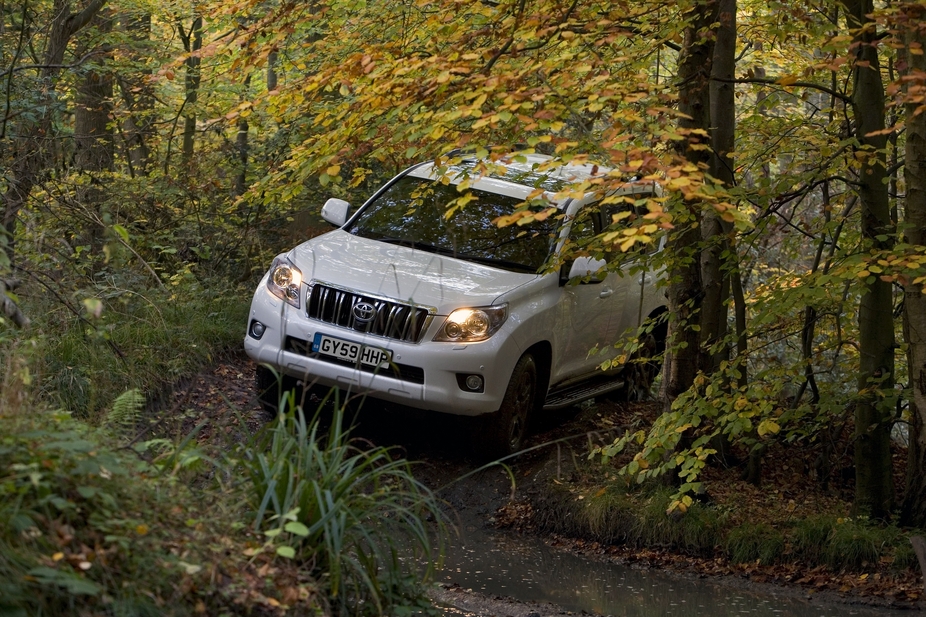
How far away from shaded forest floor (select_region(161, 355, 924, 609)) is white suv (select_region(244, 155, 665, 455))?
39 centimetres

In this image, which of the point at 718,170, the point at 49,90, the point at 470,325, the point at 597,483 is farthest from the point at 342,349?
the point at 49,90

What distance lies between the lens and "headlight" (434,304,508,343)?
675 centimetres

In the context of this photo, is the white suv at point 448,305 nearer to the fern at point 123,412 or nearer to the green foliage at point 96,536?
the fern at point 123,412

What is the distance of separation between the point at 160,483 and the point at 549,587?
A: 308cm

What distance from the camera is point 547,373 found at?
7.61 meters

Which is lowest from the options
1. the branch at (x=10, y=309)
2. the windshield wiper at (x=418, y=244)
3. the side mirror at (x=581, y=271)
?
the branch at (x=10, y=309)

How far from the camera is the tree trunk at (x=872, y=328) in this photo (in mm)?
6887

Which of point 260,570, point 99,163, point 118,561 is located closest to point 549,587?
point 260,570

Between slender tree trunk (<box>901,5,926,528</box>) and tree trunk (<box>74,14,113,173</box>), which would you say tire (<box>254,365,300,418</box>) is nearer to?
tree trunk (<box>74,14,113,173</box>)

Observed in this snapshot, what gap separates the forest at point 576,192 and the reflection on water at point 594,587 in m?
0.66

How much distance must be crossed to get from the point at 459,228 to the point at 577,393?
175 cm

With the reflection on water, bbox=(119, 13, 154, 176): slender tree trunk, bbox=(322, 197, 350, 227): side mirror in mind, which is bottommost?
the reflection on water

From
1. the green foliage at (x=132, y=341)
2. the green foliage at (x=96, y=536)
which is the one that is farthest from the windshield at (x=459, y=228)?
the green foliage at (x=96, y=536)

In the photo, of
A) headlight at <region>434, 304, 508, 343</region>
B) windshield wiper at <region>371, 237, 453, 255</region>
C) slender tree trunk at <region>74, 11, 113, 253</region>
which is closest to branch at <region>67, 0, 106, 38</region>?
slender tree trunk at <region>74, 11, 113, 253</region>
